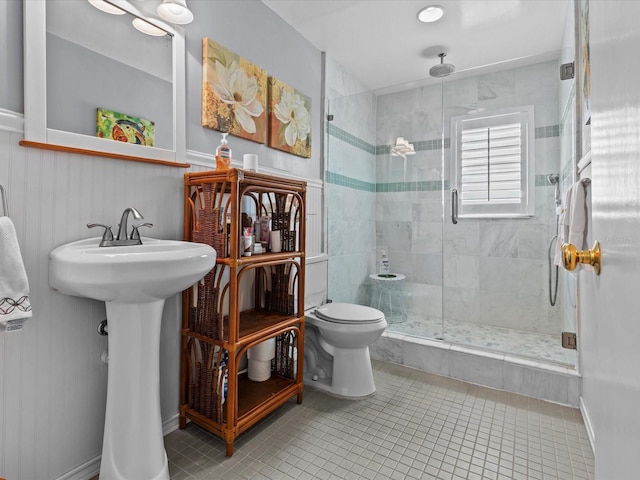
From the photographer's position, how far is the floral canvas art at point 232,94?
1.80m

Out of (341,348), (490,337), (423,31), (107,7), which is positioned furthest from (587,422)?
(107,7)

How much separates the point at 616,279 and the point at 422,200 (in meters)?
2.55

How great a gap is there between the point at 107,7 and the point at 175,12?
0.28 m

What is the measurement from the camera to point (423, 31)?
2541 mm

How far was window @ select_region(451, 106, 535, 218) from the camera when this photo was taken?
2.79 meters

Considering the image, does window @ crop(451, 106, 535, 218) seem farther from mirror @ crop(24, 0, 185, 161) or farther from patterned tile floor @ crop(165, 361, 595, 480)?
mirror @ crop(24, 0, 185, 161)

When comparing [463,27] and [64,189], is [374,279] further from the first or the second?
[64,189]

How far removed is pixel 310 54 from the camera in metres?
2.68

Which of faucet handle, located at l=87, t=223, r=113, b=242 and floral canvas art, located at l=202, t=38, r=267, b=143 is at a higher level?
floral canvas art, located at l=202, t=38, r=267, b=143

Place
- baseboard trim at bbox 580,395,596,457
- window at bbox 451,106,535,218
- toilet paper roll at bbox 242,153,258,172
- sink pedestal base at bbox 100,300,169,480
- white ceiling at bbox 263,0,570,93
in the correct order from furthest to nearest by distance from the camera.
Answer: window at bbox 451,106,535,218, white ceiling at bbox 263,0,570,93, toilet paper roll at bbox 242,153,258,172, baseboard trim at bbox 580,395,596,457, sink pedestal base at bbox 100,300,169,480

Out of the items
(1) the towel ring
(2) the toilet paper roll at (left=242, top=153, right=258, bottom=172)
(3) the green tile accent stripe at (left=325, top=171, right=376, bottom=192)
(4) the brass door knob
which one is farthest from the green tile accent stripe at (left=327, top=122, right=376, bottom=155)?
(4) the brass door knob

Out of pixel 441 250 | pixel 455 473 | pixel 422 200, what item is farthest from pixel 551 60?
pixel 455 473

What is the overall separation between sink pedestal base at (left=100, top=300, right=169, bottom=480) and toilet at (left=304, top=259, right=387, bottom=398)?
1.05 metres

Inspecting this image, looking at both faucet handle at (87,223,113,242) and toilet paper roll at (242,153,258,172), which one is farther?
toilet paper roll at (242,153,258,172)
